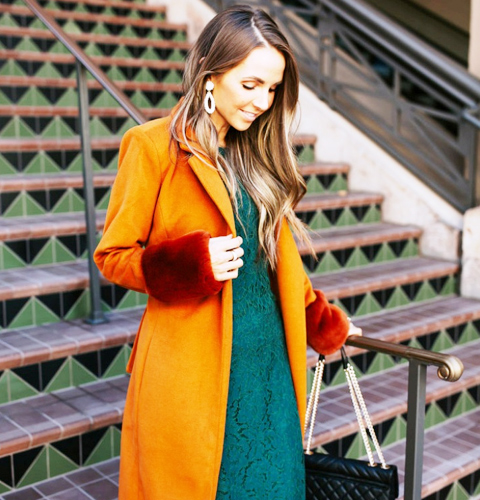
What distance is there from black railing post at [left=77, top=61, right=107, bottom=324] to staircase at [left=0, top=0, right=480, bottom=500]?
86mm

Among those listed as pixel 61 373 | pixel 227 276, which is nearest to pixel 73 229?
pixel 61 373

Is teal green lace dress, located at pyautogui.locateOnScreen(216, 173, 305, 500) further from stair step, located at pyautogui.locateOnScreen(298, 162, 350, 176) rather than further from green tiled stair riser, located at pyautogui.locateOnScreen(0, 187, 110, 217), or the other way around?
stair step, located at pyautogui.locateOnScreen(298, 162, 350, 176)

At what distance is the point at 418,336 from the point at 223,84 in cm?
237

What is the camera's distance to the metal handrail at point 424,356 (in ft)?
5.57

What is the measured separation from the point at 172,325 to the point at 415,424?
0.74m

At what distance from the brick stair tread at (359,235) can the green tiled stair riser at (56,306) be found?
102 cm

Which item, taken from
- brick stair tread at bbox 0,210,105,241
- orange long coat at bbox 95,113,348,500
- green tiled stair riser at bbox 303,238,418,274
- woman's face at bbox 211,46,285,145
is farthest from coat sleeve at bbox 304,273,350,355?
green tiled stair riser at bbox 303,238,418,274

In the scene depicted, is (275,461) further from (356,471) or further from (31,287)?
(31,287)

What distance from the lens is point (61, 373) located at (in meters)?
2.59

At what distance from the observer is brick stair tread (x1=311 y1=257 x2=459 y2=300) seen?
11.6 ft

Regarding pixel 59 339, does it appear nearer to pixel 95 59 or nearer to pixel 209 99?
pixel 209 99

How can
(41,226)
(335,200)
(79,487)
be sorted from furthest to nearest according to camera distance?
(335,200)
(41,226)
(79,487)

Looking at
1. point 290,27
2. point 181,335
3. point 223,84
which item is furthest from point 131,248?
point 290,27

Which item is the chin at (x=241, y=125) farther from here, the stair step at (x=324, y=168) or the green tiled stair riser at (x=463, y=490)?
the stair step at (x=324, y=168)
